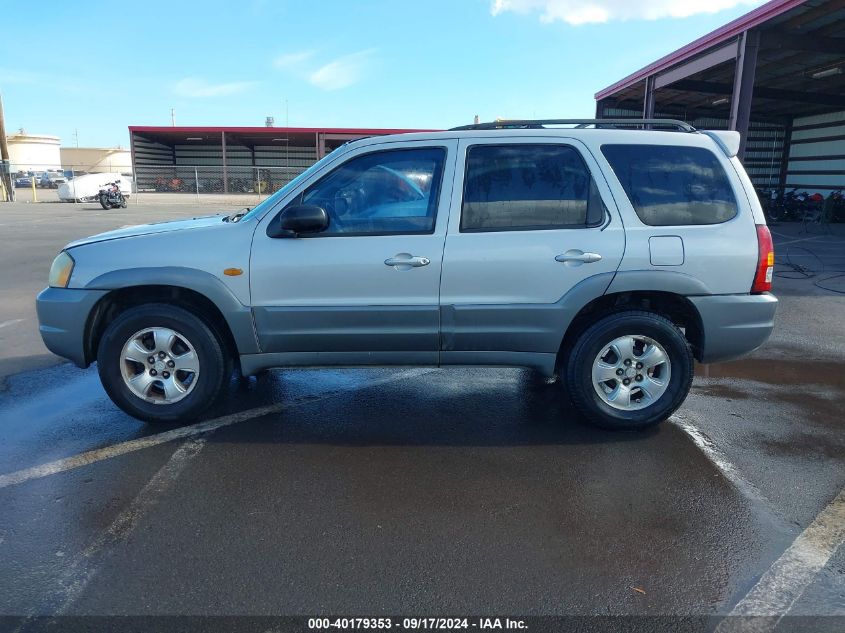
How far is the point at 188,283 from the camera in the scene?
385cm

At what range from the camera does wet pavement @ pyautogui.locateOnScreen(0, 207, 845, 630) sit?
98.0 inches

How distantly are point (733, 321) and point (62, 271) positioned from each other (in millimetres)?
4424

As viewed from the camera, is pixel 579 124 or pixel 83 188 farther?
pixel 83 188

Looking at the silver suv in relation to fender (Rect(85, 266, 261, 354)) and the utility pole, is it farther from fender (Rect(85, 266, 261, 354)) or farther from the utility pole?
the utility pole

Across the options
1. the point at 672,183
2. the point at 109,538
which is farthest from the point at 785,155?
the point at 109,538

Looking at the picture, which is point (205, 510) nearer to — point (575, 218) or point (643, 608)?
point (643, 608)

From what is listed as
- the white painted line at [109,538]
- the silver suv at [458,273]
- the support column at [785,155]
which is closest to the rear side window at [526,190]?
the silver suv at [458,273]

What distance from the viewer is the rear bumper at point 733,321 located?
154 inches

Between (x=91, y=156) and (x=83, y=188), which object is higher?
(x=91, y=156)

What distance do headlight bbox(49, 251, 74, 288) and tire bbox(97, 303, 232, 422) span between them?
424 millimetres

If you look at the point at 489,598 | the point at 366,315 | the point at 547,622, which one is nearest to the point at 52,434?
the point at 366,315

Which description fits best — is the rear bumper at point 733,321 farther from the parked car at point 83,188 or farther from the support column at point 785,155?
the parked car at point 83,188

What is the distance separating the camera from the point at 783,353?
612cm

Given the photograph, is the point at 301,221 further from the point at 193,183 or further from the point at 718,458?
the point at 193,183
